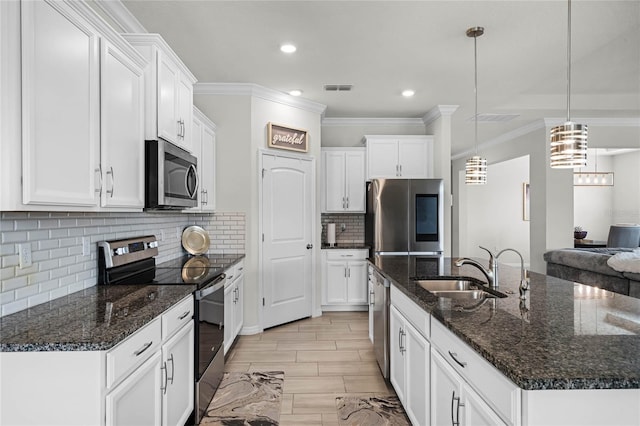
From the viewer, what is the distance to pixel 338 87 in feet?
14.7

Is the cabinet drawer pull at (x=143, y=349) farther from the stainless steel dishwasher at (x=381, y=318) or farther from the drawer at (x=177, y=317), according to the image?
the stainless steel dishwasher at (x=381, y=318)

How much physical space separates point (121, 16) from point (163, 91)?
718 millimetres

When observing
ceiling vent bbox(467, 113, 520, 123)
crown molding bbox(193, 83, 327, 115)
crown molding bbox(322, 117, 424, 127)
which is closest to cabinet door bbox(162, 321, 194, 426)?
crown molding bbox(193, 83, 327, 115)

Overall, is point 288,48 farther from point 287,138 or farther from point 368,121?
point 368,121

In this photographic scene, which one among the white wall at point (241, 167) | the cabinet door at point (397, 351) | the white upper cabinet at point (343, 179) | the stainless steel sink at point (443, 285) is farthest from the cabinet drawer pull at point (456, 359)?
the white upper cabinet at point (343, 179)

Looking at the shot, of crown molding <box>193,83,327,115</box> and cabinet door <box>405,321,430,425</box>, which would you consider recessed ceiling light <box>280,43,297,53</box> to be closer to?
crown molding <box>193,83,327,115</box>

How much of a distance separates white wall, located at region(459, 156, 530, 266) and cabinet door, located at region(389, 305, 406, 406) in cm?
795

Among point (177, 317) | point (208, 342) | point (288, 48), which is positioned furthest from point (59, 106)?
point (288, 48)

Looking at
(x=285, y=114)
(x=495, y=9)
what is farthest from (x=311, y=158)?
(x=495, y=9)

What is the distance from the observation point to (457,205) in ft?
33.3

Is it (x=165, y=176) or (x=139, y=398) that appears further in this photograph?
(x=165, y=176)

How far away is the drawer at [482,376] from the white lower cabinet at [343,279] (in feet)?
11.7

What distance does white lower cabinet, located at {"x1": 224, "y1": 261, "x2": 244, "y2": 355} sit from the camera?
3.45 m

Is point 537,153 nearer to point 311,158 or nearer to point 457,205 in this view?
point 457,205
